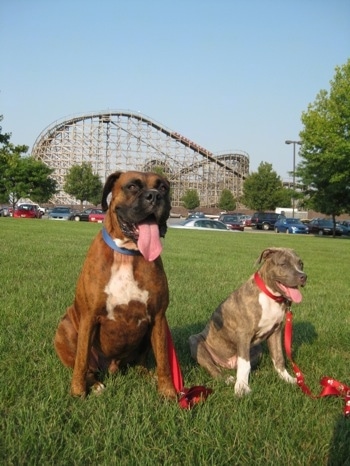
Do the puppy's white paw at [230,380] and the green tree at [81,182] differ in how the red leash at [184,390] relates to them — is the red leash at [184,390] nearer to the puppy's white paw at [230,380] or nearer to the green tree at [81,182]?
the puppy's white paw at [230,380]

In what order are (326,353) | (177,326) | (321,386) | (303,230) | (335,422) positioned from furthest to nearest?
(303,230) → (177,326) → (326,353) → (321,386) → (335,422)

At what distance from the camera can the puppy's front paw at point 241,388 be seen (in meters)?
3.64

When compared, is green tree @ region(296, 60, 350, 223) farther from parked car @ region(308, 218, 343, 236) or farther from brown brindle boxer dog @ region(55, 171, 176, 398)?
brown brindle boxer dog @ region(55, 171, 176, 398)

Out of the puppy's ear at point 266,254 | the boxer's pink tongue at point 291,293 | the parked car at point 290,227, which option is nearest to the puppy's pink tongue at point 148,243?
the boxer's pink tongue at point 291,293

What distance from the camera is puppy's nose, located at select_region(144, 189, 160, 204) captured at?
129 inches

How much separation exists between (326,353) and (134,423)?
107 inches

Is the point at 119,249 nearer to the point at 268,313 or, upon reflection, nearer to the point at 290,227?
the point at 268,313

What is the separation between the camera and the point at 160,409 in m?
3.15

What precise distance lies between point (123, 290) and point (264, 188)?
70.9m

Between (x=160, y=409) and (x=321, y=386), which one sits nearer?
(x=160, y=409)

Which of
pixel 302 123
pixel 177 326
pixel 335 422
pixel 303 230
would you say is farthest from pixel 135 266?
pixel 303 230

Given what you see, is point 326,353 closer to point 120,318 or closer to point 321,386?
point 321,386

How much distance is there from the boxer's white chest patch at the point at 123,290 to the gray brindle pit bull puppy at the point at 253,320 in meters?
1.17

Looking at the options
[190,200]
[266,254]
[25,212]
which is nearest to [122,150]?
[190,200]
